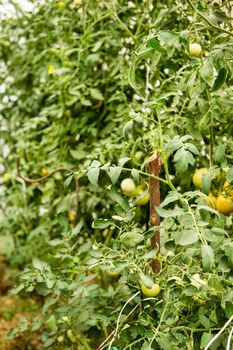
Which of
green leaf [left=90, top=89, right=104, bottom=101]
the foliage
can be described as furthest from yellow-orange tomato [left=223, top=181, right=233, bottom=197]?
green leaf [left=90, top=89, right=104, bottom=101]

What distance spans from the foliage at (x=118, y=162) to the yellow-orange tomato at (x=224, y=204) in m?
0.03

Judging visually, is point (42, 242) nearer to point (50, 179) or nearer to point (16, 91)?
point (50, 179)

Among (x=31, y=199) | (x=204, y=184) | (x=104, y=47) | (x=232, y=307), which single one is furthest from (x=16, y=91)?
(x=232, y=307)

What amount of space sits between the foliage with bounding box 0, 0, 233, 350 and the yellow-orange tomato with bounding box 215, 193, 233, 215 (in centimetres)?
3

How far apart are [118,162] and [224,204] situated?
1.03ft

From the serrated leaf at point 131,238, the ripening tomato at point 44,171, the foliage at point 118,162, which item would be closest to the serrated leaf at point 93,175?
the foliage at point 118,162

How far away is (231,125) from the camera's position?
1.57 metres

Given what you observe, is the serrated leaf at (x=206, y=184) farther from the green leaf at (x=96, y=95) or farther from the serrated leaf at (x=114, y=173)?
the green leaf at (x=96, y=95)

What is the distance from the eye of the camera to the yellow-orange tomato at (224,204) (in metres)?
1.56

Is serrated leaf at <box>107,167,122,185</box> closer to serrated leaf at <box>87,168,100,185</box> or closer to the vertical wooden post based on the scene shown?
serrated leaf at <box>87,168,100,185</box>

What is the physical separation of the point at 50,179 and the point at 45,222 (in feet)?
0.84

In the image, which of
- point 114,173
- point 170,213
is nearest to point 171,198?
point 170,213

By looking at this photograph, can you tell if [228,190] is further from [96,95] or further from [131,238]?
[96,95]

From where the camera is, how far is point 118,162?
1.51 metres
